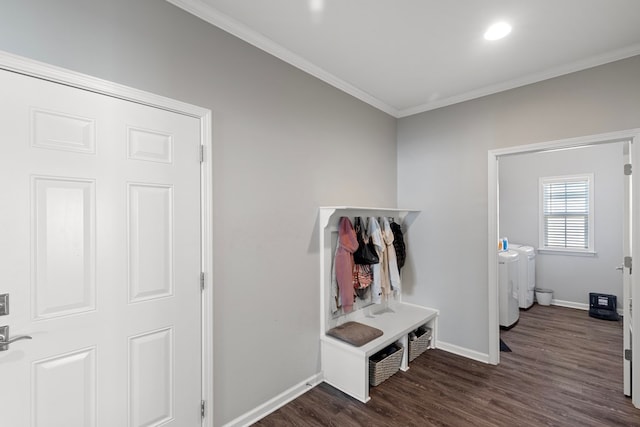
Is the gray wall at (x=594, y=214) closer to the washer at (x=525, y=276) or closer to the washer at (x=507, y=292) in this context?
the washer at (x=525, y=276)

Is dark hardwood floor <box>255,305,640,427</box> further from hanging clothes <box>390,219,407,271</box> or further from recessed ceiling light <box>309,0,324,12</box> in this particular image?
recessed ceiling light <box>309,0,324,12</box>

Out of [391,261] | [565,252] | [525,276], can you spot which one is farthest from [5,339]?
[565,252]

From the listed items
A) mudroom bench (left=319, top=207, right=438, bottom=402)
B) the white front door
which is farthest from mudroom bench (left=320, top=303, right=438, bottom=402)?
the white front door

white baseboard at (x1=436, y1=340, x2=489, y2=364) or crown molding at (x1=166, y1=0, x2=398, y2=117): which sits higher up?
crown molding at (x1=166, y1=0, x2=398, y2=117)

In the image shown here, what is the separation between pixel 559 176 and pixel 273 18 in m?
5.09

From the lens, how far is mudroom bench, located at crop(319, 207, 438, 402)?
2.41 metres

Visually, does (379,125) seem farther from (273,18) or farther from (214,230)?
(214,230)

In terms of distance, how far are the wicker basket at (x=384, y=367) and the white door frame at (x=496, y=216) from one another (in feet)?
3.23

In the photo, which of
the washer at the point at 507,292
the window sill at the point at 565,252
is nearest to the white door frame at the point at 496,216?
the washer at the point at 507,292

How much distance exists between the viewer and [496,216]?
2.96m

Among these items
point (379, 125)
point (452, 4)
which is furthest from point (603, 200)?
point (452, 4)

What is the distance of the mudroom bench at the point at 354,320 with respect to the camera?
2.41 m

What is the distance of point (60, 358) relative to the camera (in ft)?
4.48

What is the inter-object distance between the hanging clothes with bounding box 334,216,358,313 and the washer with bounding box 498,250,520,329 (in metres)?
2.28
